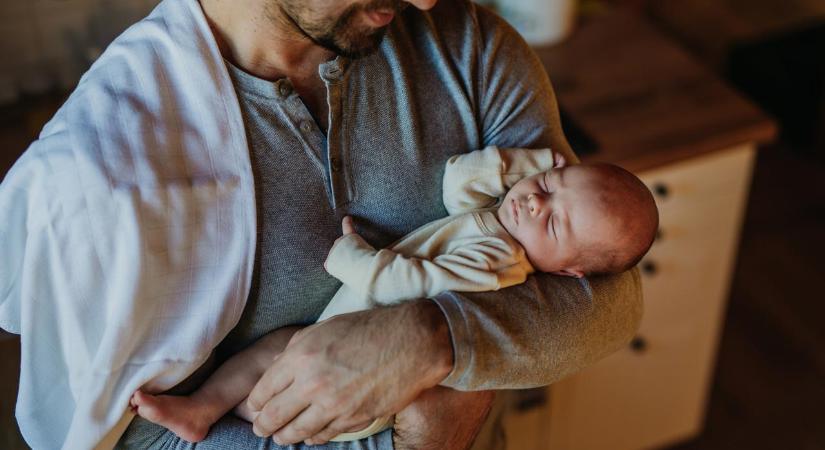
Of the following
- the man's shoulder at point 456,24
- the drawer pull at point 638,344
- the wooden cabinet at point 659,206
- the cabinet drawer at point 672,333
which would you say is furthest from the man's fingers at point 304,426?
the drawer pull at point 638,344

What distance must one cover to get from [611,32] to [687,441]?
1.03 metres

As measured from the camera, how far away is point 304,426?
102 centimetres

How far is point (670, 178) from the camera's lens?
5.80ft

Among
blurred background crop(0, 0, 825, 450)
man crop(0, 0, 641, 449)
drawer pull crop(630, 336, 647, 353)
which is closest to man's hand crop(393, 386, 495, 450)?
man crop(0, 0, 641, 449)

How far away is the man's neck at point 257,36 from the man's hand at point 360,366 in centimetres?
31

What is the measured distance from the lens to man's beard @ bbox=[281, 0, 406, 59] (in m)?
1.02

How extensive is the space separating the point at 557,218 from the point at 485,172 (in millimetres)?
102

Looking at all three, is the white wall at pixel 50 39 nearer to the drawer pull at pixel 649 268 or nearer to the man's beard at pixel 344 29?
the man's beard at pixel 344 29

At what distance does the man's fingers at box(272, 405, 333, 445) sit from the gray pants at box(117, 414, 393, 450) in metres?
0.03

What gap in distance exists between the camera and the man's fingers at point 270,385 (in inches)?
39.7

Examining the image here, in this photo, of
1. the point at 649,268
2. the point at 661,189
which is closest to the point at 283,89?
the point at 661,189

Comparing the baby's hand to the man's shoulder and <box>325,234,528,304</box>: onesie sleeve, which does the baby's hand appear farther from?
the man's shoulder

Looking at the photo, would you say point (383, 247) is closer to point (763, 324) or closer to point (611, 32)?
point (611, 32)

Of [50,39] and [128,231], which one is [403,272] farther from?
[50,39]
